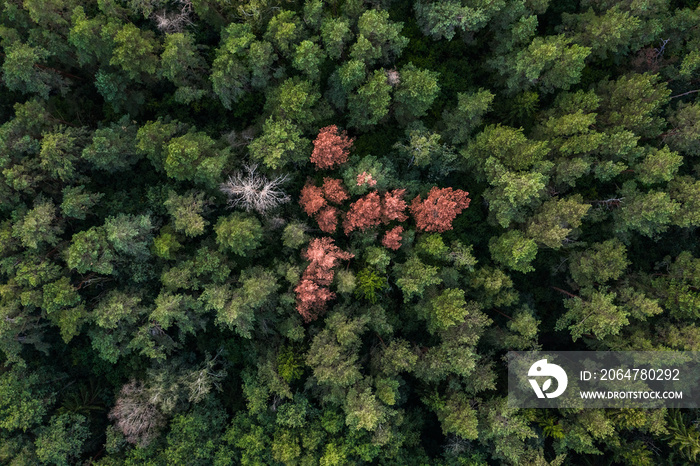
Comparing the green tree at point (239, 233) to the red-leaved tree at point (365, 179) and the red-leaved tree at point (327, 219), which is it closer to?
the red-leaved tree at point (327, 219)

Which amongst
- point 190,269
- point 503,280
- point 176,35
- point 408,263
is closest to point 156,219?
point 190,269

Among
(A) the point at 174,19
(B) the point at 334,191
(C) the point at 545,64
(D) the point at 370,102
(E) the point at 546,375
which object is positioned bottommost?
(E) the point at 546,375

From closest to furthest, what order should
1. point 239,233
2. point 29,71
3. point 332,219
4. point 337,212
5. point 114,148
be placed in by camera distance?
1. point 239,233
2. point 29,71
3. point 114,148
4. point 332,219
5. point 337,212

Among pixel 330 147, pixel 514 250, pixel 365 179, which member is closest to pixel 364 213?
pixel 365 179

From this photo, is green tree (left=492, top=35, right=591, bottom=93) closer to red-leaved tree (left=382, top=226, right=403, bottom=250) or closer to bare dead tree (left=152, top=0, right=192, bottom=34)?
red-leaved tree (left=382, top=226, right=403, bottom=250)

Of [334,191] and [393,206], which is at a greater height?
[393,206]

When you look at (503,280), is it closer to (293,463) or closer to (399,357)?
(399,357)

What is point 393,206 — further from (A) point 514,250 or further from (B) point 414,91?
(A) point 514,250
